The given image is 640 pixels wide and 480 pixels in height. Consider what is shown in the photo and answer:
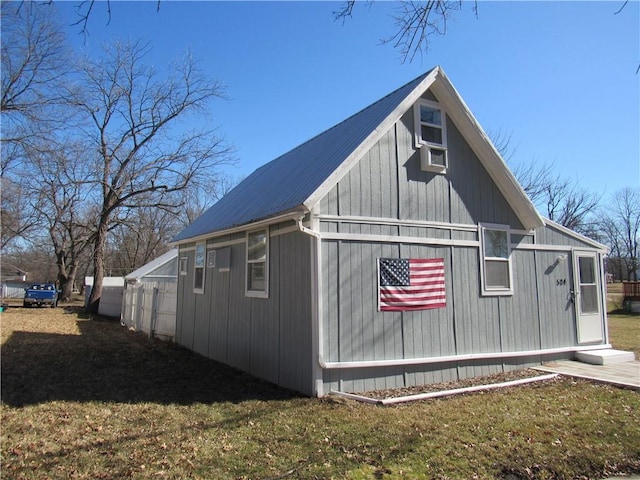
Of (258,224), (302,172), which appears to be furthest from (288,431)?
(302,172)

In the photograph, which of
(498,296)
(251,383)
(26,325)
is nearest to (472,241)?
(498,296)

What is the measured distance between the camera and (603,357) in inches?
392

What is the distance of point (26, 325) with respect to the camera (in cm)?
1744

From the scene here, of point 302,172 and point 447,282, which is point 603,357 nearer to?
point 447,282

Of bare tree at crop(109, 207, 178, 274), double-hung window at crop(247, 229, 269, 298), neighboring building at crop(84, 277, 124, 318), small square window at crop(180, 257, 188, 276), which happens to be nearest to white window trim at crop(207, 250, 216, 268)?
double-hung window at crop(247, 229, 269, 298)

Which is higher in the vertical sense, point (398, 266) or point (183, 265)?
point (183, 265)

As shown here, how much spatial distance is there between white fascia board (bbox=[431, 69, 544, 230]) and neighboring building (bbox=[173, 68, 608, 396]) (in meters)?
0.02

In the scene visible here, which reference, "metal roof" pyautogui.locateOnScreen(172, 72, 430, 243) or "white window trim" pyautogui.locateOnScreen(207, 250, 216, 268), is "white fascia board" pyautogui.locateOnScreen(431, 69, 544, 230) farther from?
"white window trim" pyautogui.locateOnScreen(207, 250, 216, 268)

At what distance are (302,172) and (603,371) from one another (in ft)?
24.4

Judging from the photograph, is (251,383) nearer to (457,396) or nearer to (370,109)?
(457,396)

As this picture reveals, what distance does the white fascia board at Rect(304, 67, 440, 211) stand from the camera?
7243 millimetres

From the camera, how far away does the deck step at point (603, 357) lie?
393 inches

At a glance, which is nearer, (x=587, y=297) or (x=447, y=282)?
(x=447, y=282)

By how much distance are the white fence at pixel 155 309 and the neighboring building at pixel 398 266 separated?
3.79 metres
